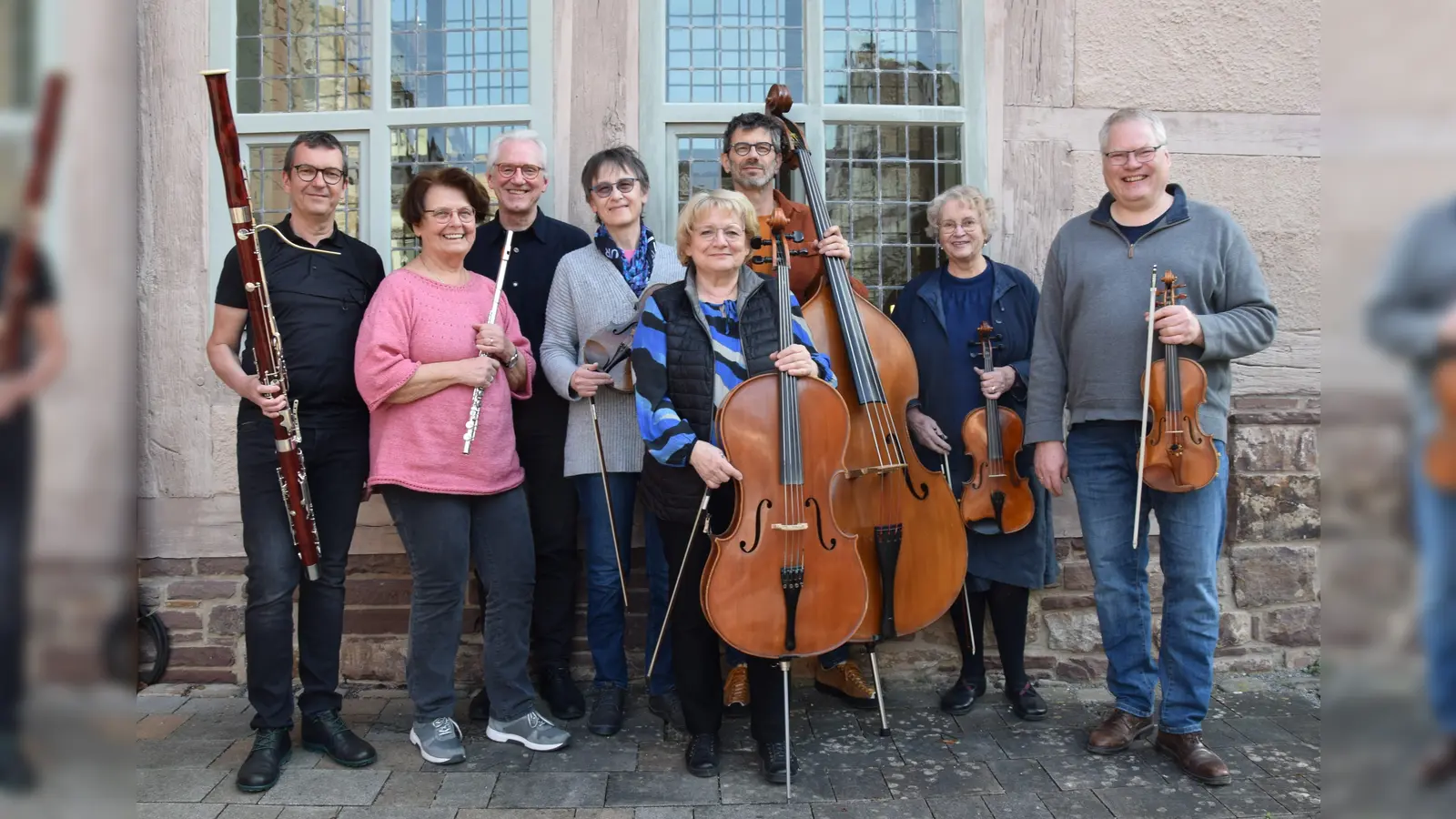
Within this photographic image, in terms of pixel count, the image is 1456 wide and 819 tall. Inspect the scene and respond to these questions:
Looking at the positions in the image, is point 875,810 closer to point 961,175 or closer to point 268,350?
point 268,350

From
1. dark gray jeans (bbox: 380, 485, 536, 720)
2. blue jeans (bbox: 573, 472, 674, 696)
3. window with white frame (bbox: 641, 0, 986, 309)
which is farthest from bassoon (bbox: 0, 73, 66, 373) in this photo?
window with white frame (bbox: 641, 0, 986, 309)

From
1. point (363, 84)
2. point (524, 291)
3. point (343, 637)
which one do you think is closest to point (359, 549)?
point (343, 637)

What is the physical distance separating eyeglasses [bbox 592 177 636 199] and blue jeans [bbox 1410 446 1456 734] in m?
3.15

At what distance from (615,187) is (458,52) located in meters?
1.16

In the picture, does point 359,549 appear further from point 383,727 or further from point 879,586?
point 879,586

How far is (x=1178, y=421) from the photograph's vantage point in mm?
2895

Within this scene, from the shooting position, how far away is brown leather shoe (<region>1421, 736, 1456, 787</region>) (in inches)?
16.5

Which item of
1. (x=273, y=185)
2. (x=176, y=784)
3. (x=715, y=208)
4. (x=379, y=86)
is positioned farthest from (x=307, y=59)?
(x=176, y=784)

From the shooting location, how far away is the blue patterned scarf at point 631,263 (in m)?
3.43

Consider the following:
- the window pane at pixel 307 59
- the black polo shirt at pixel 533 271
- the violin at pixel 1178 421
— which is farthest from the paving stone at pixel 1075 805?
the window pane at pixel 307 59

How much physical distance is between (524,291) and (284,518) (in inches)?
41.9

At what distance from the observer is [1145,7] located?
3.95 m

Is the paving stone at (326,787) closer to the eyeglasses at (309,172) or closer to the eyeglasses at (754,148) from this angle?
the eyeglasses at (309,172)

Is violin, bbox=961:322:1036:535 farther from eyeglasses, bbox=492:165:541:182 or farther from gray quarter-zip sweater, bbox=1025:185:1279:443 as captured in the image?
eyeglasses, bbox=492:165:541:182
